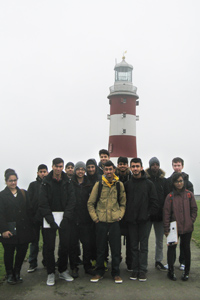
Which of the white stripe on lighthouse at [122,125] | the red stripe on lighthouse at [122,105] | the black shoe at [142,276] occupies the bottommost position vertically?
the black shoe at [142,276]

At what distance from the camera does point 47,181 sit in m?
5.82

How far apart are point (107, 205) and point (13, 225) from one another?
5.49 ft

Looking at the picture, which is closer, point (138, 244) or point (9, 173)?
point (9, 173)

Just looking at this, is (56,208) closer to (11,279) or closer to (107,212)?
(107,212)

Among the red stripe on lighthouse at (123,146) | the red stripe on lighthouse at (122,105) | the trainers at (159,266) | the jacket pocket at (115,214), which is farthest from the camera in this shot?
the red stripe on lighthouse at (122,105)

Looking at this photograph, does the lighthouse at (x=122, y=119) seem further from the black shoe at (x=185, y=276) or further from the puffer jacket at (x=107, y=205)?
the black shoe at (x=185, y=276)

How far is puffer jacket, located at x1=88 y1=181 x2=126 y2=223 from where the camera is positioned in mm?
5898

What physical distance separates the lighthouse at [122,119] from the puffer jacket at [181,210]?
16.9 m

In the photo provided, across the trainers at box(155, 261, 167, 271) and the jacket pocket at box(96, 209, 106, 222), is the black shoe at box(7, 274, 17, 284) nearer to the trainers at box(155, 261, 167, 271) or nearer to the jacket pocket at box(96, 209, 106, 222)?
the jacket pocket at box(96, 209, 106, 222)

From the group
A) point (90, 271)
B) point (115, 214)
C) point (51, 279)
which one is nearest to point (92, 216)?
point (115, 214)

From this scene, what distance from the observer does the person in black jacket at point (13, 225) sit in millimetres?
5629

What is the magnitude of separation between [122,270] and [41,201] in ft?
7.28

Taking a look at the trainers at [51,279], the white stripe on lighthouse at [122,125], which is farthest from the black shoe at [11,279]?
the white stripe on lighthouse at [122,125]

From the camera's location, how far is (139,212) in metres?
5.99
